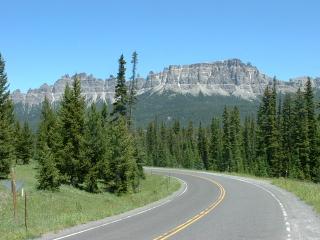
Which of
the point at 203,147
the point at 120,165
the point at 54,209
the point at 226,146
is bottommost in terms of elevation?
the point at 54,209

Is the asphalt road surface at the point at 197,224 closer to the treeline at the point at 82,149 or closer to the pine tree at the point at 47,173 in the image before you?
the pine tree at the point at 47,173

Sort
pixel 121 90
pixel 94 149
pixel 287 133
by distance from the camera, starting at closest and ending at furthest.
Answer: pixel 94 149 < pixel 121 90 < pixel 287 133

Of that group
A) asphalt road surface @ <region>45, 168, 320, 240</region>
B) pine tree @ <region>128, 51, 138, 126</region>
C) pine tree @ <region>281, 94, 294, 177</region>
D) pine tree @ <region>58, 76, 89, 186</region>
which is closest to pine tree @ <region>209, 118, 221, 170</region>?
pine tree @ <region>281, 94, 294, 177</region>

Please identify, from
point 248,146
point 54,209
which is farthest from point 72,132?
point 248,146

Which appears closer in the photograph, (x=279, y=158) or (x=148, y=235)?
(x=148, y=235)

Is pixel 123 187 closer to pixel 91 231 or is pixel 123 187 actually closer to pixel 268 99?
pixel 91 231

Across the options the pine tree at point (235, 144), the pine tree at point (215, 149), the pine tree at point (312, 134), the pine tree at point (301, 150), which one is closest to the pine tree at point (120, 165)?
the pine tree at point (301, 150)

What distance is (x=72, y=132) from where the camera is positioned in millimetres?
50469

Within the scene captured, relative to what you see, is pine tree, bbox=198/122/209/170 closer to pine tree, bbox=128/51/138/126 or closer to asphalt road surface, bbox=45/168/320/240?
pine tree, bbox=128/51/138/126

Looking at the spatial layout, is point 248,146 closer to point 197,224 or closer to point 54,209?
point 54,209

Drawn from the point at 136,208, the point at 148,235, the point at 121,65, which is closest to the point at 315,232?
the point at 148,235

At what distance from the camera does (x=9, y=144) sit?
5016 centimetres

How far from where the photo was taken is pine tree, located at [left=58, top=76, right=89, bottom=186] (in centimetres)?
5028

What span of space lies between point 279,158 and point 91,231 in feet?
236
